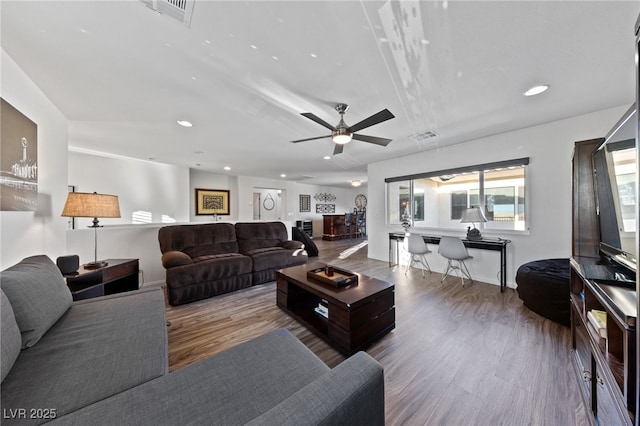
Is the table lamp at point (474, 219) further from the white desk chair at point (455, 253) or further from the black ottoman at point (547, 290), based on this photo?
the black ottoman at point (547, 290)

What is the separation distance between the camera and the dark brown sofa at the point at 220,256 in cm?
287

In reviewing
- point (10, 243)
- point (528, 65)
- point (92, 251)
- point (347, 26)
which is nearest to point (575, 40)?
point (528, 65)

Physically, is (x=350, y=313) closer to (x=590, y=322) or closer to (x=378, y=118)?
(x=590, y=322)

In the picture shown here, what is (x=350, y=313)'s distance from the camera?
176cm

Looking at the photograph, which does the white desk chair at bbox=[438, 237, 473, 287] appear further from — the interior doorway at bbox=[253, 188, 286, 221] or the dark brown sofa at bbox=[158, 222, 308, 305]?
the interior doorway at bbox=[253, 188, 286, 221]

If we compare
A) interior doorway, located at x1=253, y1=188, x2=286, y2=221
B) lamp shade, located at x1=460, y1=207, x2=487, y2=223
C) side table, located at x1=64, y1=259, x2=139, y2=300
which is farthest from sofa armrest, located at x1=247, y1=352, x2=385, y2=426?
interior doorway, located at x1=253, y1=188, x2=286, y2=221

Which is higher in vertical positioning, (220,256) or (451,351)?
(220,256)

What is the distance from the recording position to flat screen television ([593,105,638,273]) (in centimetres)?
128

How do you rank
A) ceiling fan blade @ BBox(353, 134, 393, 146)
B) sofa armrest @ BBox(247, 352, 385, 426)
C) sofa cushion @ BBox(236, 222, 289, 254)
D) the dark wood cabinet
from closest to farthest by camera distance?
sofa armrest @ BBox(247, 352, 385, 426), the dark wood cabinet, ceiling fan blade @ BBox(353, 134, 393, 146), sofa cushion @ BBox(236, 222, 289, 254)

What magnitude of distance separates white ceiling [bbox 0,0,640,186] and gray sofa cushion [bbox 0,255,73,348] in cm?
152

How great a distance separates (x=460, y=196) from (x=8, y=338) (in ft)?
18.1

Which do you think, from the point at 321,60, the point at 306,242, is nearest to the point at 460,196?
the point at 306,242

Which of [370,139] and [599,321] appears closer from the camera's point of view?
[599,321]

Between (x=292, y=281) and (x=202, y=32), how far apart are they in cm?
221
